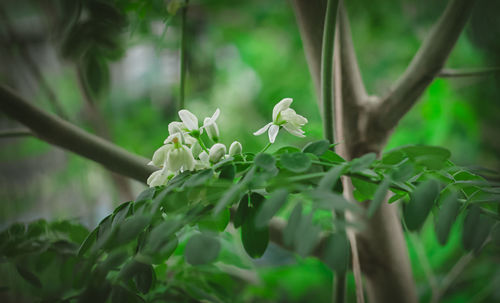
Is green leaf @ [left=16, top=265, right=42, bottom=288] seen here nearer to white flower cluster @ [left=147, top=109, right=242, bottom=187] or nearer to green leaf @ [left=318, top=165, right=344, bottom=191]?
white flower cluster @ [left=147, top=109, right=242, bottom=187]

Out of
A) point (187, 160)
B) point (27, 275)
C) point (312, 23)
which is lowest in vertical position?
point (27, 275)

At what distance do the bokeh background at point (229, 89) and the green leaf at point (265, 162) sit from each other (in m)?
0.30

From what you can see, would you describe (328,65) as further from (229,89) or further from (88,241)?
(229,89)

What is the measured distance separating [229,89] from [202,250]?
120cm

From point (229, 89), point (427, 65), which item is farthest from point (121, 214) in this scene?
point (229, 89)

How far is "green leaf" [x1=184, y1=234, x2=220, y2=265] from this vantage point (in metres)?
0.21

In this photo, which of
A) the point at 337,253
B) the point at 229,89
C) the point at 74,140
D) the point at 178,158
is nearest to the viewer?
the point at 337,253

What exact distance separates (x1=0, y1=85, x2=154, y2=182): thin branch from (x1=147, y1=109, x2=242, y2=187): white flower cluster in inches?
4.0

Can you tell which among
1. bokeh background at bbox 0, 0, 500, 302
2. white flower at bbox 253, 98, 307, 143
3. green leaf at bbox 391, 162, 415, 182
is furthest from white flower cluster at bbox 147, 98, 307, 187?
bokeh background at bbox 0, 0, 500, 302

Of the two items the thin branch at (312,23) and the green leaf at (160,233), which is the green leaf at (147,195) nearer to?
the green leaf at (160,233)

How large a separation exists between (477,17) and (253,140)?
71 centimetres

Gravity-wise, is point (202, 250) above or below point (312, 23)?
below

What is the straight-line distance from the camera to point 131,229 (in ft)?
0.75

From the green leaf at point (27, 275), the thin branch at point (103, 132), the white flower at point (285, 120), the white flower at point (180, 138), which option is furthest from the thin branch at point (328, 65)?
the thin branch at point (103, 132)
